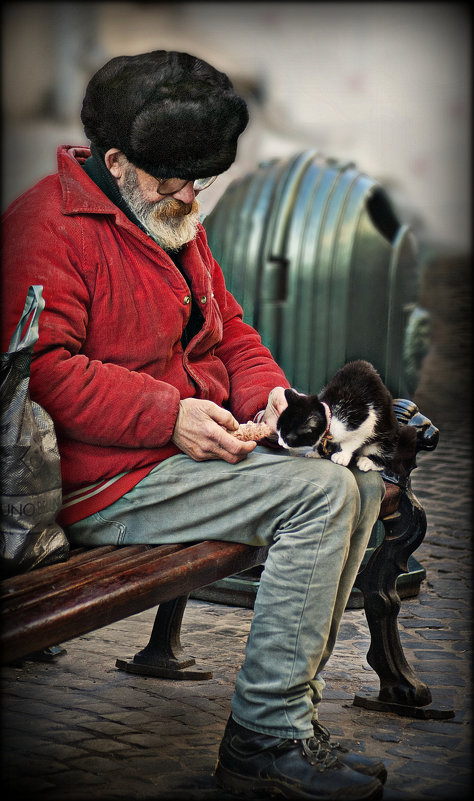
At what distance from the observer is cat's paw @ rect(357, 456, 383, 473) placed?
9.40 ft

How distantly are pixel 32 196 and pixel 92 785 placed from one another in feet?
4.93

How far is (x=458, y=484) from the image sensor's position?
674 cm

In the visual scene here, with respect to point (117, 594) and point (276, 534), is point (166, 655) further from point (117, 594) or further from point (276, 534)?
point (117, 594)

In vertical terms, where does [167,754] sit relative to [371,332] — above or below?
below

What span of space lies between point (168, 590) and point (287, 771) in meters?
0.52

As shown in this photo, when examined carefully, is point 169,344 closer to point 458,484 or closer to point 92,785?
point 92,785

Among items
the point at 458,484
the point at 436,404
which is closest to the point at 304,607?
the point at 458,484

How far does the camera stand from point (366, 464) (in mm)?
2943

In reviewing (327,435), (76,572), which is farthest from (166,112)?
(76,572)

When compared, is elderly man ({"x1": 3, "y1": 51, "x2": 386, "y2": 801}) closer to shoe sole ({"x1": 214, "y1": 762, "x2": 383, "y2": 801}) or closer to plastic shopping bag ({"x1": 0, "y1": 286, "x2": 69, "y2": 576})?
shoe sole ({"x1": 214, "y1": 762, "x2": 383, "y2": 801})

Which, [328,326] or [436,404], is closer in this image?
[328,326]

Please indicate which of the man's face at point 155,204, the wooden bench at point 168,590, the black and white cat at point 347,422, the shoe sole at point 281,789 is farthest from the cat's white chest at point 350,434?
the shoe sole at point 281,789

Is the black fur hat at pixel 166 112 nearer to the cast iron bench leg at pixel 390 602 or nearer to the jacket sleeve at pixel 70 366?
the jacket sleeve at pixel 70 366

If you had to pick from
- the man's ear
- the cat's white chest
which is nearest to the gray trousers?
the cat's white chest
